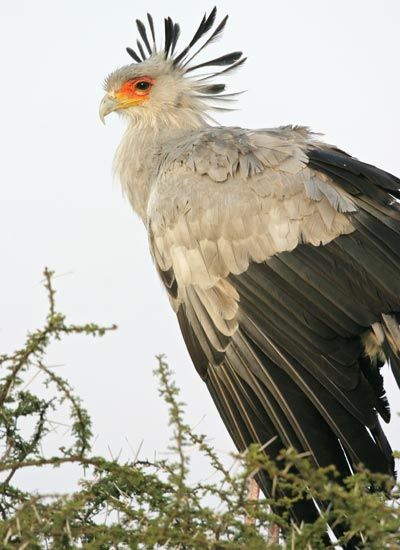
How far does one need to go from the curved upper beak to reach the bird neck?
162 mm

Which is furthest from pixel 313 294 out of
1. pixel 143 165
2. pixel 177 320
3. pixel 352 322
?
pixel 143 165

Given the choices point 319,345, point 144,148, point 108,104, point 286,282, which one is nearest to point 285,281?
point 286,282

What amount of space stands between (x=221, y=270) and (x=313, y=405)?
95 centimetres

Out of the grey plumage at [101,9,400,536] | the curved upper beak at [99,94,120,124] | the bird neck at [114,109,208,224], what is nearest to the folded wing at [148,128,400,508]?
the grey plumage at [101,9,400,536]

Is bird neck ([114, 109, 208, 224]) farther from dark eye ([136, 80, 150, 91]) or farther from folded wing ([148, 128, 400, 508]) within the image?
folded wing ([148, 128, 400, 508])

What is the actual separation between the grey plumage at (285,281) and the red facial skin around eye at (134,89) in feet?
3.50

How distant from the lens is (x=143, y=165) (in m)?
6.27

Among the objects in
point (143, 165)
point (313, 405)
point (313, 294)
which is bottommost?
point (313, 405)

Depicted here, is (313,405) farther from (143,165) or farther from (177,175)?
(143,165)

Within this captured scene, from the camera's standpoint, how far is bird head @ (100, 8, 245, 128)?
680 cm

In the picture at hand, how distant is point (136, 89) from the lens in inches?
271

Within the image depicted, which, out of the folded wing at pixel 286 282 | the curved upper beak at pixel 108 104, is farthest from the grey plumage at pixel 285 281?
the curved upper beak at pixel 108 104

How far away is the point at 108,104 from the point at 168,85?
461 mm

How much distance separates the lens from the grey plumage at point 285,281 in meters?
4.73
